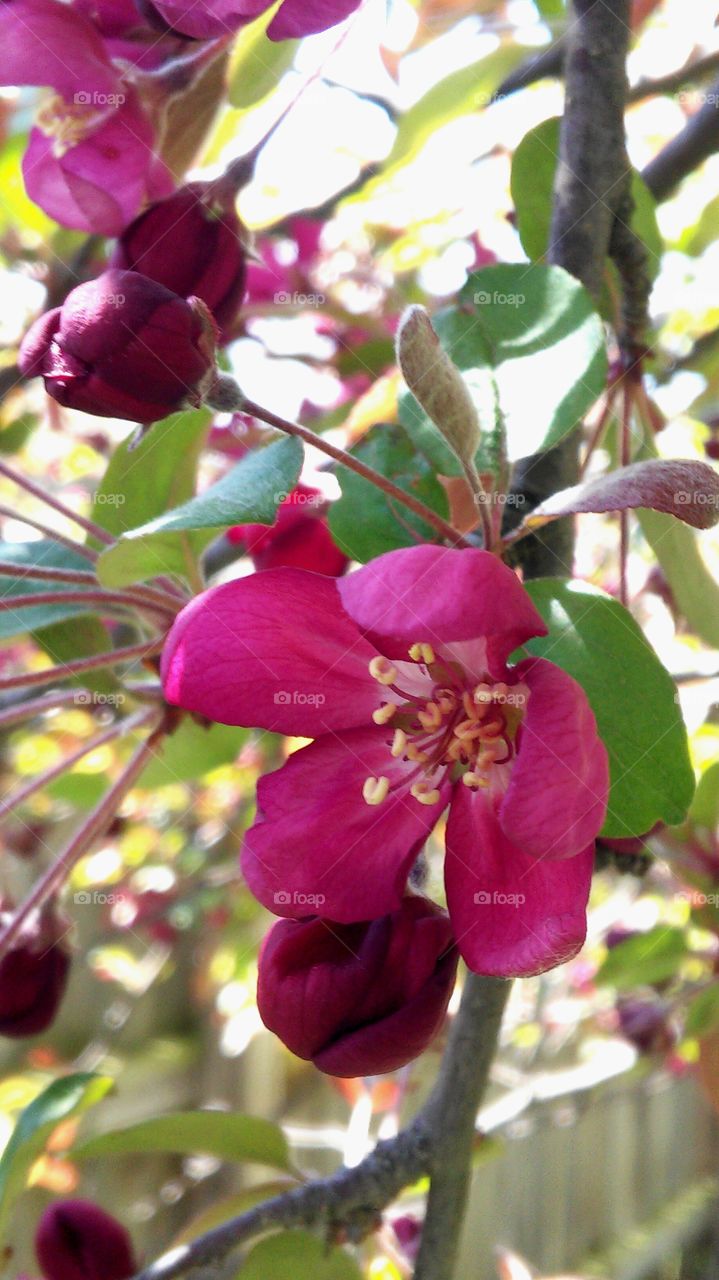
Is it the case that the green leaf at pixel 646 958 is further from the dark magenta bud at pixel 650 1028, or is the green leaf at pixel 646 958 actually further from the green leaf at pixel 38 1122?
the green leaf at pixel 38 1122

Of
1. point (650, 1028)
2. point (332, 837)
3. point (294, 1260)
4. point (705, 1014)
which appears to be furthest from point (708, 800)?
point (332, 837)

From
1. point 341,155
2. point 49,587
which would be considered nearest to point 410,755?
point 49,587

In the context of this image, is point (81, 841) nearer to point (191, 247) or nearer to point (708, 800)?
point (191, 247)

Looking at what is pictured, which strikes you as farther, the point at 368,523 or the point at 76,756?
the point at 76,756

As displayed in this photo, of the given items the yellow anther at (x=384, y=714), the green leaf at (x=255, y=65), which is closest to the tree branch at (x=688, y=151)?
the green leaf at (x=255, y=65)

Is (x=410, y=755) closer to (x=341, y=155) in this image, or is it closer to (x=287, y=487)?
(x=287, y=487)

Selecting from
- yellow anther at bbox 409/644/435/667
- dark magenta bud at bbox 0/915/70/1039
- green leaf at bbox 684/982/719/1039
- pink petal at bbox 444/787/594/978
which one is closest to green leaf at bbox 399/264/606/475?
yellow anther at bbox 409/644/435/667
